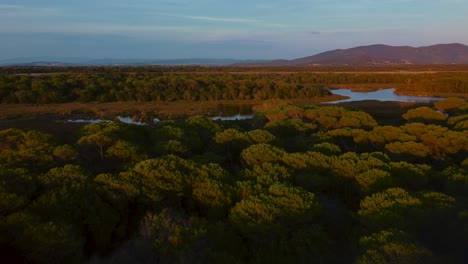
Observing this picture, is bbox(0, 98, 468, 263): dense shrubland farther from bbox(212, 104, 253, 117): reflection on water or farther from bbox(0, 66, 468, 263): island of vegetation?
bbox(212, 104, 253, 117): reflection on water

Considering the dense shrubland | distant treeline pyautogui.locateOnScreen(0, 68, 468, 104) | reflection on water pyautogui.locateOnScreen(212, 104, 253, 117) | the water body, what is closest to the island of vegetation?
the dense shrubland

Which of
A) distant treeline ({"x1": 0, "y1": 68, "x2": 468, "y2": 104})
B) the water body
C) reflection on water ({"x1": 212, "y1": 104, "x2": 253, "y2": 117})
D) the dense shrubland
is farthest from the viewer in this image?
the water body

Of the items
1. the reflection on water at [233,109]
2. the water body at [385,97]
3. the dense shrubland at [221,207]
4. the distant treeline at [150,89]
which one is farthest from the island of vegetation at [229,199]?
the water body at [385,97]

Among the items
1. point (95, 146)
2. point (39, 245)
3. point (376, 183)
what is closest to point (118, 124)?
point (95, 146)

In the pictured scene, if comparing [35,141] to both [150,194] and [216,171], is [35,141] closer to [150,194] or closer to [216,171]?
[150,194]

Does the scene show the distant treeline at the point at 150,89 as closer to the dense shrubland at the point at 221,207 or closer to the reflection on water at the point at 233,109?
the reflection on water at the point at 233,109

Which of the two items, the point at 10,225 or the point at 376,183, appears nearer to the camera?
the point at 10,225

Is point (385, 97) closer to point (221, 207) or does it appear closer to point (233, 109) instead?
point (233, 109)

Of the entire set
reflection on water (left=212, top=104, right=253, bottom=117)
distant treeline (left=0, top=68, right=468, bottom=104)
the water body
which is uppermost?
distant treeline (left=0, top=68, right=468, bottom=104)
